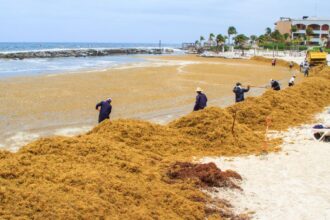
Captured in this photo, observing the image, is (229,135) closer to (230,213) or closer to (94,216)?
(230,213)

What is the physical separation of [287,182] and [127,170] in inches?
142

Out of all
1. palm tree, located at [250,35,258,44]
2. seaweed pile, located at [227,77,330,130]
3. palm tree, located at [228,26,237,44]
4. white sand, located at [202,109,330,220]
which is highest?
palm tree, located at [228,26,237,44]

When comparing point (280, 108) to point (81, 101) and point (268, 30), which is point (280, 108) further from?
point (268, 30)

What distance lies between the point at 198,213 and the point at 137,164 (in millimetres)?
2339

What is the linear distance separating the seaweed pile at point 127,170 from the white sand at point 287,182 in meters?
0.57

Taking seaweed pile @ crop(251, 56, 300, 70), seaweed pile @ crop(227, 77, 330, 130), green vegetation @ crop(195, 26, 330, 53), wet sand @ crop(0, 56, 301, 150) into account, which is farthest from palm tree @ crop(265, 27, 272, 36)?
seaweed pile @ crop(227, 77, 330, 130)

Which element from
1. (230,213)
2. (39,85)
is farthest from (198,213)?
(39,85)

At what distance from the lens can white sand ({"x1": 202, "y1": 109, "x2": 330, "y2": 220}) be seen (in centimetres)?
821

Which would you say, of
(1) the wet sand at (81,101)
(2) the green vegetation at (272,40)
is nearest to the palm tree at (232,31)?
(2) the green vegetation at (272,40)

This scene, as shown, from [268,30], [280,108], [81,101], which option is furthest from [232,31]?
[280,108]

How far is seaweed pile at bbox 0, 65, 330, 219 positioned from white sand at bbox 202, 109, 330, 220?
570 mm

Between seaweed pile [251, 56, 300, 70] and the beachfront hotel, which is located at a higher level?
the beachfront hotel

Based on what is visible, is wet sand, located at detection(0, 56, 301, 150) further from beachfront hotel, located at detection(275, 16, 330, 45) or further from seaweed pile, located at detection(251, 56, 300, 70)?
beachfront hotel, located at detection(275, 16, 330, 45)

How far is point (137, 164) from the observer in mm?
9562
